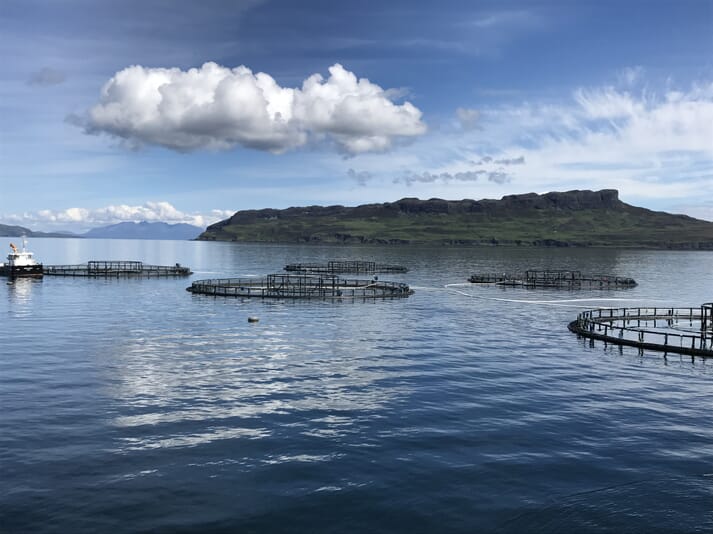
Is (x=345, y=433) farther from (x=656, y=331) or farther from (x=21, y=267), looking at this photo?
(x=21, y=267)

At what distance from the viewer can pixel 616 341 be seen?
72.3 meters

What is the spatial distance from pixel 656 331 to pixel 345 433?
63233 mm

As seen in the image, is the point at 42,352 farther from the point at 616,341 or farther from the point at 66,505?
the point at 616,341

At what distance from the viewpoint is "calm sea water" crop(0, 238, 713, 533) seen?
26.4 meters

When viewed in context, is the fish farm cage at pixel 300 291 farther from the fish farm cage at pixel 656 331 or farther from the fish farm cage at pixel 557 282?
the fish farm cage at pixel 656 331

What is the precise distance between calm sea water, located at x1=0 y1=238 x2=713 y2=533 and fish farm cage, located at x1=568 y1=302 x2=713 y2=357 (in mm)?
2602

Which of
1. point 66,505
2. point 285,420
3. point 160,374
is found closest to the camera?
point 66,505

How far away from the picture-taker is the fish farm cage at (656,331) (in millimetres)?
67812

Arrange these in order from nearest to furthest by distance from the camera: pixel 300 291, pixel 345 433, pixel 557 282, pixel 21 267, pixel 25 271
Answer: pixel 345 433, pixel 300 291, pixel 21 267, pixel 25 271, pixel 557 282

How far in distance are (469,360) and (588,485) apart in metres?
31.7

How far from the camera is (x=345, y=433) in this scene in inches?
1449

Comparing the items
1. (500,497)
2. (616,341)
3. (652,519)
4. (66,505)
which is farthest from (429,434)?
(616,341)

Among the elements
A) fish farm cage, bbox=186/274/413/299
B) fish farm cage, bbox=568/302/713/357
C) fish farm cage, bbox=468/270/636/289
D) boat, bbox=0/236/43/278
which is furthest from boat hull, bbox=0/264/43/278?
fish farm cage, bbox=568/302/713/357

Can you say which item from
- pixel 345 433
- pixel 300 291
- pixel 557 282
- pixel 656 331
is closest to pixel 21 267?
pixel 300 291
